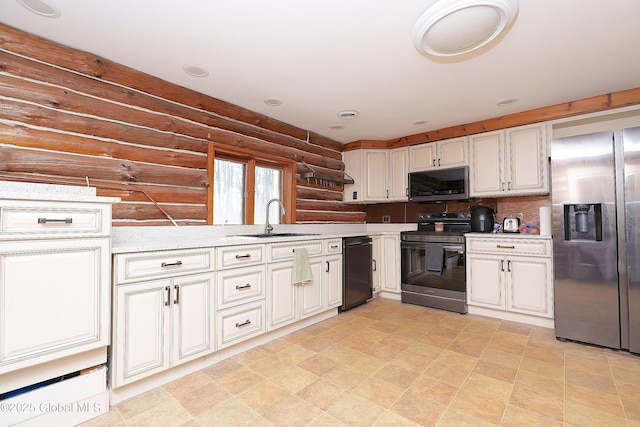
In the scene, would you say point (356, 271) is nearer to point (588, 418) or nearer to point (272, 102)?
point (272, 102)

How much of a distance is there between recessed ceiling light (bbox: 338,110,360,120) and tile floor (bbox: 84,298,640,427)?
234 centimetres

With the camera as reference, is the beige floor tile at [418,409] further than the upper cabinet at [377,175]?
No

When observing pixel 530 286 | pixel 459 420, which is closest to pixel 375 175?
pixel 530 286

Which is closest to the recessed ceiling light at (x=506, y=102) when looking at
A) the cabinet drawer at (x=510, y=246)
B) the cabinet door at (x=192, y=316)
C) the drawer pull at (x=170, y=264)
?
the cabinet drawer at (x=510, y=246)

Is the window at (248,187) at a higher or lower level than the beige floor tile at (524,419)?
higher

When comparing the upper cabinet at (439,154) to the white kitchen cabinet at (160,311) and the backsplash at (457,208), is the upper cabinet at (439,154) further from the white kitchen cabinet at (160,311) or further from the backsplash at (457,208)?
the white kitchen cabinet at (160,311)

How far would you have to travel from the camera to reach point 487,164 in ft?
11.8

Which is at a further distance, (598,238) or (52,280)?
(598,238)

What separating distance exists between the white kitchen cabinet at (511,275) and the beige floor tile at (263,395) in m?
2.51

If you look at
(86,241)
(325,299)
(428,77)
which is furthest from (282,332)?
(428,77)

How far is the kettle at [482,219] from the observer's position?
3.60 meters

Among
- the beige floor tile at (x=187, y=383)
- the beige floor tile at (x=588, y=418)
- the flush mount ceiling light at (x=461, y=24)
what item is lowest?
the beige floor tile at (x=187, y=383)

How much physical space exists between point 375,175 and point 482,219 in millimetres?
1527

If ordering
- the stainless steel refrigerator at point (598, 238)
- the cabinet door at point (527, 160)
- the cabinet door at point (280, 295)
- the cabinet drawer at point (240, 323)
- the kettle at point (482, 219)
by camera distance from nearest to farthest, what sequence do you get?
the cabinet drawer at point (240, 323), the stainless steel refrigerator at point (598, 238), the cabinet door at point (280, 295), the cabinet door at point (527, 160), the kettle at point (482, 219)
